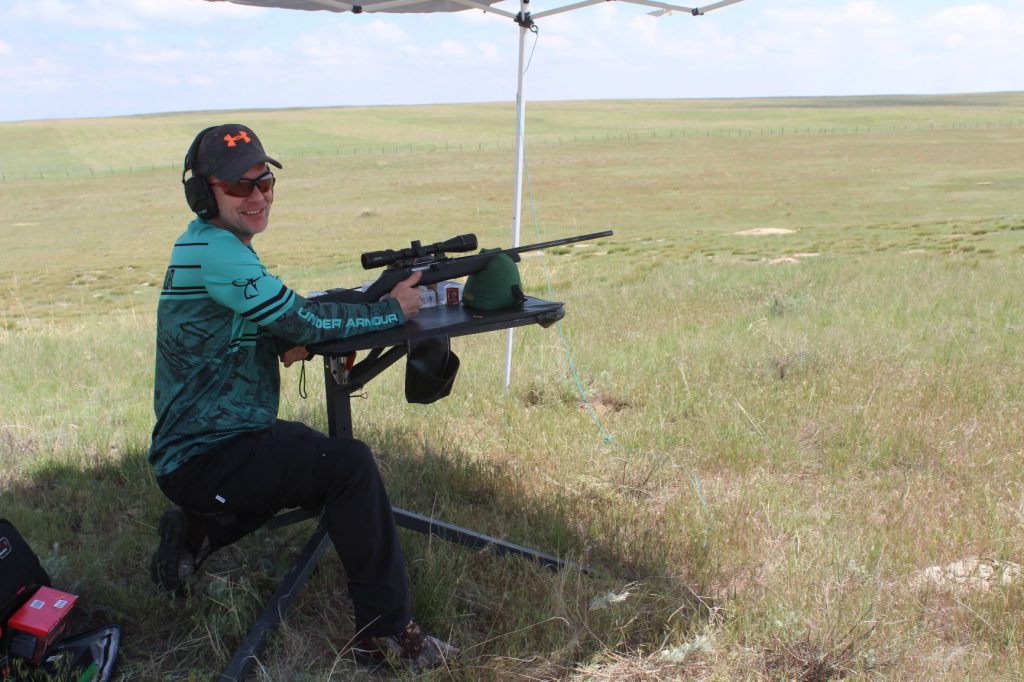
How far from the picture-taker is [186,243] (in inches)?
124

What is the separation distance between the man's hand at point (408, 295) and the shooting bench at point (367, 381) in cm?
7

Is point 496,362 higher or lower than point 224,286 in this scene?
lower

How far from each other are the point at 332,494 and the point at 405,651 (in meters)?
0.63

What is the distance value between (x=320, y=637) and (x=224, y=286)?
1.44m

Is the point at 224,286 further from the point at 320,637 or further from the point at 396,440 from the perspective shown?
the point at 396,440

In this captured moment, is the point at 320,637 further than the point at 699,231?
No

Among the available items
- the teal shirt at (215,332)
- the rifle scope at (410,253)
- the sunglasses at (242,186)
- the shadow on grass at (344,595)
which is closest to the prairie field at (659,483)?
the shadow on grass at (344,595)

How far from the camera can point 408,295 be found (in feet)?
11.6

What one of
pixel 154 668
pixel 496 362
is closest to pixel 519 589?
pixel 154 668

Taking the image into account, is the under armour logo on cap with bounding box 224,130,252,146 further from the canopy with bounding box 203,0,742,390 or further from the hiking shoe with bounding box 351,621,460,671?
the canopy with bounding box 203,0,742,390

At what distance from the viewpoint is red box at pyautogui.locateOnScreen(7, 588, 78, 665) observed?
10.3 ft

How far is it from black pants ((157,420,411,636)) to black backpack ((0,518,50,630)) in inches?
25.0

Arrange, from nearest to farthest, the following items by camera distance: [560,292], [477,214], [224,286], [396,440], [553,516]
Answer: [224,286]
[553,516]
[396,440]
[560,292]
[477,214]

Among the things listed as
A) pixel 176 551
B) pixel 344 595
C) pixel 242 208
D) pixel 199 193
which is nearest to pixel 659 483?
pixel 344 595
